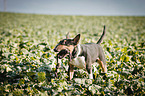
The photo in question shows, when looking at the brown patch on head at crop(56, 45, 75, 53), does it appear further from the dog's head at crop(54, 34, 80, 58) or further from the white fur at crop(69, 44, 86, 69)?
the white fur at crop(69, 44, 86, 69)

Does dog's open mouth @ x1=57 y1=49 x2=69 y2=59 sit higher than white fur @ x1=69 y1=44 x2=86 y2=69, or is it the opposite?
dog's open mouth @ x1=57 y1=49 x2=69 y2=59

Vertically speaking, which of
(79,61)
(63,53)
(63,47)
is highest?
(63,47)

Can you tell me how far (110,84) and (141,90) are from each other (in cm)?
82

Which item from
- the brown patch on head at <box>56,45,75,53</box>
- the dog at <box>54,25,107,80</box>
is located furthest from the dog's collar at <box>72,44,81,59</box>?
the brown patch on head at <box>56,45,75,53</box>

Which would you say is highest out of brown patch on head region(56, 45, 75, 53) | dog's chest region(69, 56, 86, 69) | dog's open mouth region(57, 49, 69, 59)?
brown patch on head region(56, 45, 75, 53)

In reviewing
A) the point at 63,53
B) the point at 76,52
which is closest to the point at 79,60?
the point at 76,52

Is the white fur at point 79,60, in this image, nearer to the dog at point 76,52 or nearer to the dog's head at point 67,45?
the dog at point 76,52

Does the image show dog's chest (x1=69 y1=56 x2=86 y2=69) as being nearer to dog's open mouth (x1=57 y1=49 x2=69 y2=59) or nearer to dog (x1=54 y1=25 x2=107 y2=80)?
dog (x1=54 y1=25 x2=107 y2=80)

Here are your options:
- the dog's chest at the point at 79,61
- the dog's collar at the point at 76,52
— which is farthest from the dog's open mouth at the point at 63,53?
the dog's chest at the point at 79,61

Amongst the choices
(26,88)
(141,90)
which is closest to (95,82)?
(141,90)

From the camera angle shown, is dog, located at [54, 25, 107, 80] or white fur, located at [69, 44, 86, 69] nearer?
dog, located at [54, 25, 107, 80]

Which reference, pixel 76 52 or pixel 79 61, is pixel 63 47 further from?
pixel 79 61

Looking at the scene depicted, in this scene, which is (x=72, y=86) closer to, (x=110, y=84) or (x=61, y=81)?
(x=61, y=81)

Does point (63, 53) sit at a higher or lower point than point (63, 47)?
lower
